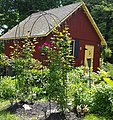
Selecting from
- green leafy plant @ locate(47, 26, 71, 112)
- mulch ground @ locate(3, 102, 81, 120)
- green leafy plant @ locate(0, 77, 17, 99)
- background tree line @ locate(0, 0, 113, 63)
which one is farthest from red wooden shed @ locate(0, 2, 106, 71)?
green leafy plant @ locate(47, 26, 71, 112)

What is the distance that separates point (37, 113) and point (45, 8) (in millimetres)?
27291

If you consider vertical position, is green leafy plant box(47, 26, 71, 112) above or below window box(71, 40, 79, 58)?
above

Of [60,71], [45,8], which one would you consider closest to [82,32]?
[60,71]

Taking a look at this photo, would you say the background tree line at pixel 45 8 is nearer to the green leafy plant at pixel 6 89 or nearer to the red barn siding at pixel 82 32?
the red barn siding at pixel 82 32

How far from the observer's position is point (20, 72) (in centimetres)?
707

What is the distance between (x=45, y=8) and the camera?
3244 centimetres

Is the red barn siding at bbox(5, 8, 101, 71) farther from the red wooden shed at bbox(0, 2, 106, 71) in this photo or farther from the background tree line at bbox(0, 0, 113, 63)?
the background tree line at bbox(0, 0, 113, 63)

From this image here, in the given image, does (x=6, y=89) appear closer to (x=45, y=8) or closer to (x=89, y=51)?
(x=89, y=51)

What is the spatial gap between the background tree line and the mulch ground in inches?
635

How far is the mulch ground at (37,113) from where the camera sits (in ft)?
18.6

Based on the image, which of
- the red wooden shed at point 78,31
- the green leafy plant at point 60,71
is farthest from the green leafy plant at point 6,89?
the red wooden shed at point 78,31

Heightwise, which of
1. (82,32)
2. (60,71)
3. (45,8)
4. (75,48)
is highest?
(45,8)

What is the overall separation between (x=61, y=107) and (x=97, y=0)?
2603 cm

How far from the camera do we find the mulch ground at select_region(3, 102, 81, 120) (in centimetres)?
566
